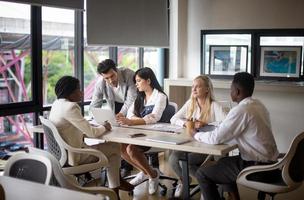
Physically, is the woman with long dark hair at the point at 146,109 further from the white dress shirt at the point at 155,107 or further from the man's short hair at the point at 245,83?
the man's short hair at the point at 245,83

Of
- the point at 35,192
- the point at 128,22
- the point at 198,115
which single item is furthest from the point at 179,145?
the point at 128,22

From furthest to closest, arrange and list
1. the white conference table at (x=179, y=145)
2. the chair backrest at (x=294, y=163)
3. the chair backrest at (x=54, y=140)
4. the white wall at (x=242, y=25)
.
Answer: the white wall at (x=242, y=25)
the chair backrest at (x=54, y=140)
the white conference table at (x=179, y=145)
the chair backrest at (x=294, y=163)

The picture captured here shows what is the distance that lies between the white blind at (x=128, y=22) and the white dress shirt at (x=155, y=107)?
3.34ft

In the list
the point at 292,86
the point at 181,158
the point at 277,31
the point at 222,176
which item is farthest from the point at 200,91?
the point at 277,31

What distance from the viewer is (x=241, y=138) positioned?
3.28 m

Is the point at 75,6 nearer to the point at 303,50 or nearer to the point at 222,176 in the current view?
the point at 222,176

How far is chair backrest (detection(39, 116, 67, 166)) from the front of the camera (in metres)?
3.48

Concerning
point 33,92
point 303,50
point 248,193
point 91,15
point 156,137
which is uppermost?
point 91,15

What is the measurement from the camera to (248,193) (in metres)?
4.47

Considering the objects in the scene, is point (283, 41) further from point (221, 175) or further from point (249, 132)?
point (221, 175)

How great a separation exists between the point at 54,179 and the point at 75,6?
2.46 meters

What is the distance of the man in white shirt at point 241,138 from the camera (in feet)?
10.5

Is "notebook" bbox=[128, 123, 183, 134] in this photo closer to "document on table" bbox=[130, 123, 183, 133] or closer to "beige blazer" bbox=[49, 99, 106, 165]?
"document on table" bbox=[130, 123, 183, 133]

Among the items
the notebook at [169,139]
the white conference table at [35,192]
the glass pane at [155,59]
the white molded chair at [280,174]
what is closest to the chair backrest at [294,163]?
the white molded chair at [280,174]
